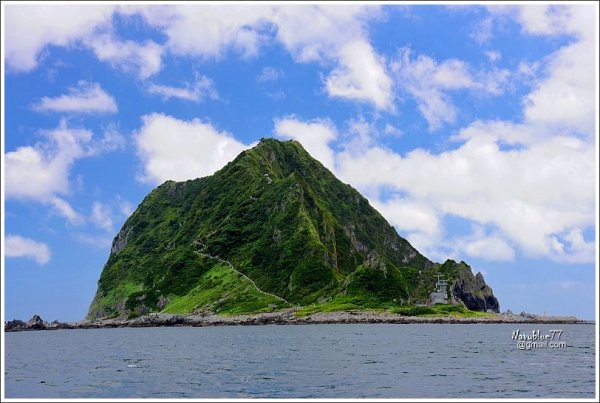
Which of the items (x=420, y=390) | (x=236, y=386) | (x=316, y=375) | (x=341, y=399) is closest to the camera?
(x=341, y=399)

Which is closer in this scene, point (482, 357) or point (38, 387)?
point (38, 387)

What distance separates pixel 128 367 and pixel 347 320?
139m

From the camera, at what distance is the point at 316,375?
175ft

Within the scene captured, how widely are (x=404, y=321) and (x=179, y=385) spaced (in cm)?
15803

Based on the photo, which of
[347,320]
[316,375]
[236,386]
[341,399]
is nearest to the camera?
[341,399]

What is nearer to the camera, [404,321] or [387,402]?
[387,402]

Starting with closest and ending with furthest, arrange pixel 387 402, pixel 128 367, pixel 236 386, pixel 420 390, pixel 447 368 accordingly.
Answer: pixel 387 402 < pixel 420 390 < pixel 236 386 < pixel 447 368 < pixel 128 367

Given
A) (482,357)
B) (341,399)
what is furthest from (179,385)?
(482,357)

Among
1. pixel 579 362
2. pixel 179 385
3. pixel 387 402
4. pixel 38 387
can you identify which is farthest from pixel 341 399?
pixel 579 362

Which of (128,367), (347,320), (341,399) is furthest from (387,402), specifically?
(347,320)

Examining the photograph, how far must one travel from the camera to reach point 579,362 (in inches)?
2579

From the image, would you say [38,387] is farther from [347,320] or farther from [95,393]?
[347,320]

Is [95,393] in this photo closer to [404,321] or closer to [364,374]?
[364,374]

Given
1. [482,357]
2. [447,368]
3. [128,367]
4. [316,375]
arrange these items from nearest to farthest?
[316,375] → [447,368] → [128,367] → [482,357]
